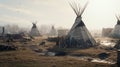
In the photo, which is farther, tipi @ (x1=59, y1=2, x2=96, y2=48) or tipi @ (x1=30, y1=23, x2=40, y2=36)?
tipi @ (x1=30, y1=23, x2=40, y2=36)

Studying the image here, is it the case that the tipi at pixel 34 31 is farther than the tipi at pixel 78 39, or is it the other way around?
the tipi at pixel 34 31

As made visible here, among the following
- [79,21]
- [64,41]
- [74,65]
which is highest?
[79,21]

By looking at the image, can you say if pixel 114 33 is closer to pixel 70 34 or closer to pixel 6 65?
pixel 70 34

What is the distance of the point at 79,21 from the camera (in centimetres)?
3052

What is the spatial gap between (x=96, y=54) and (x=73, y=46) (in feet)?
20.8

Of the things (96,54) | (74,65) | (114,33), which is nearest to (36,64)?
(74,65)

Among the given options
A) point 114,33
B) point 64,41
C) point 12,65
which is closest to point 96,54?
point 64,41

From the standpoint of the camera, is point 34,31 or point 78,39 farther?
point 34,31

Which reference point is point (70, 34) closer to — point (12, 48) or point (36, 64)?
point (12, 48)

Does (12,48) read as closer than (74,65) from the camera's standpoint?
No

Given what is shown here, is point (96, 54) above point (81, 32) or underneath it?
underneath

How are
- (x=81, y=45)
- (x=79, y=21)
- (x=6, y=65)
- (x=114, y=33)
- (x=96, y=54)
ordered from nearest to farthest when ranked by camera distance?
1. (x=6, y=65)
2. (x=96, y=54)
3. (x=81, y=45)
4. (x=79, y=21)
5. (x=114, y=33)

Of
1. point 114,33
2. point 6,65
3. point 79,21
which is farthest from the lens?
point 114,33

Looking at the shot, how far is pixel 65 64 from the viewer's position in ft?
57.5
